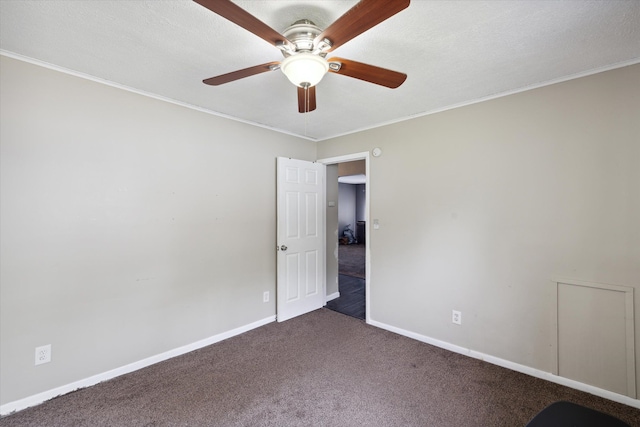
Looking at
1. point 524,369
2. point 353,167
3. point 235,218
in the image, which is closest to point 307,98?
point 235,218

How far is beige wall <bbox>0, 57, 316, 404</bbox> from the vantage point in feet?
6.30

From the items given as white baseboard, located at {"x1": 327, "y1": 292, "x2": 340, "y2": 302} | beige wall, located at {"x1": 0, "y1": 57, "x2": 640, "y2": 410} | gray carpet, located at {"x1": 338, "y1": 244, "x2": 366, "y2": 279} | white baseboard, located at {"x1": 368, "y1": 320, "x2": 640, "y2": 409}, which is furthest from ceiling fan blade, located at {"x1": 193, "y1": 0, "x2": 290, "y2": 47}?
gray carpet, located at {"x1": 338, "y1": 244, "x2": 366, "y2": 279}

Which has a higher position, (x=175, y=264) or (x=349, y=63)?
(x=349, y=63)

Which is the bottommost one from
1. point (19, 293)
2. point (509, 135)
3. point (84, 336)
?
point (84, 336)

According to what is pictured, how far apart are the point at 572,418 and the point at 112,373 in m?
3.01

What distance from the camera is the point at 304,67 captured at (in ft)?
4.74

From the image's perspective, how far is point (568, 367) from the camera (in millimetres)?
2182

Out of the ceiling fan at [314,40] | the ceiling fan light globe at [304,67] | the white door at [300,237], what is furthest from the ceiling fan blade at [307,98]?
the white door at [300,237]

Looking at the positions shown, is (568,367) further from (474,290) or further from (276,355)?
(276,355)

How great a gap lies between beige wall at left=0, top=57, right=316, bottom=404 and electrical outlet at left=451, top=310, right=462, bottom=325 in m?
2.19

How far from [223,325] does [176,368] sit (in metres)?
0.62

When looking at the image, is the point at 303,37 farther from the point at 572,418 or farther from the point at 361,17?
the point at 572,418

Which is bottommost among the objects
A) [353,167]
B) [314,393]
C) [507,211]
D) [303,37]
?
[314,393]

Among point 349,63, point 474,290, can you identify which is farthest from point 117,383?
point 474,290
